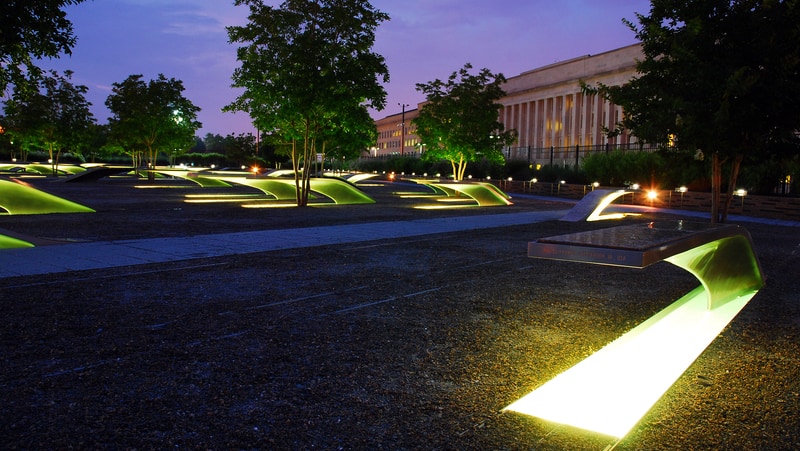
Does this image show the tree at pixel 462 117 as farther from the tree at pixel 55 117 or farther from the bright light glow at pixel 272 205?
the tree at pixel 55 117

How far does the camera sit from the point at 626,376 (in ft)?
14.9

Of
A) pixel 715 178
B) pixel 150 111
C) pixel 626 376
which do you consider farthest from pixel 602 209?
pixel 150 111

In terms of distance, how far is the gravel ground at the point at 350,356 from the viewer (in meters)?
3.48

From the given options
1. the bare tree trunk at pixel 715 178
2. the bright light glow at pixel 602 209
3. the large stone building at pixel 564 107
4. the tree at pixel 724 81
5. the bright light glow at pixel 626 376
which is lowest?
the bright light glow at pixel 626 376

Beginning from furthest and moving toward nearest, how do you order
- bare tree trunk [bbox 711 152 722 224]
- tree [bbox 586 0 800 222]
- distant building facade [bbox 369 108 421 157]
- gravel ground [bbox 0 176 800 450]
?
distant building facade [bbox 369 108 421 157], bare tree trunk [bbox 711 152 722 224], tree [bbox 586 0 800 222], gravel ground [bbox 0 176 800 450]

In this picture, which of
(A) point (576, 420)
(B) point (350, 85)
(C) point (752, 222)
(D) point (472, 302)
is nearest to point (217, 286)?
(D) point (472, 302)

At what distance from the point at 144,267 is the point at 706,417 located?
305 inches

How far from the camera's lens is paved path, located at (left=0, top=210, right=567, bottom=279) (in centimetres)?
892

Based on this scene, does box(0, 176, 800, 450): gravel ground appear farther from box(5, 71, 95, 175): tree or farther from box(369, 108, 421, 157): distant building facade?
box(369, 108, 421, 157): distant building facade

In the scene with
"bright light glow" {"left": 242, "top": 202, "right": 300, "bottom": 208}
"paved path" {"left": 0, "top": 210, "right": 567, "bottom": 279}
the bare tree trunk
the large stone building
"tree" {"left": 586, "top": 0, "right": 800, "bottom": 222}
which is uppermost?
the large stone building

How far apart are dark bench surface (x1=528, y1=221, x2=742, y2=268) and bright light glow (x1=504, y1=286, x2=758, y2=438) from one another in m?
0.83

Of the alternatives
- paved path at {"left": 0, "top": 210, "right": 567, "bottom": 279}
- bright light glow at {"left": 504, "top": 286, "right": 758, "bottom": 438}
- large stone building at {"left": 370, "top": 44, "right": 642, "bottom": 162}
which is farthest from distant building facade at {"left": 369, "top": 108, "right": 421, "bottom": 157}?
bright light glow at {"left": 504, "top": 286, "right": 758, "bottom": 438}

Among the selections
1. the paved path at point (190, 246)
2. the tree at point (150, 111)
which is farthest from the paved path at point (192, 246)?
the tree at point (150, 111)

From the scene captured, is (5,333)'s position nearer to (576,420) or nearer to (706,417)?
(576,420)
